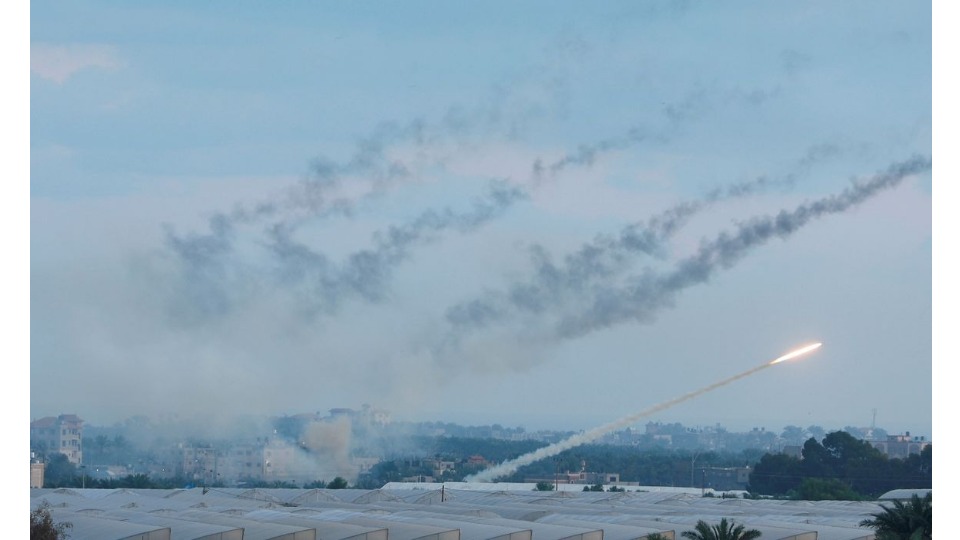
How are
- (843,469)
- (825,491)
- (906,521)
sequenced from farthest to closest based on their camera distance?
(843,469)
(825,491)
(906,521)

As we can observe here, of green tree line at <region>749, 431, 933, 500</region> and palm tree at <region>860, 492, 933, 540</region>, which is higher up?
palm tree at <region>860, 492, 933, 540</region>

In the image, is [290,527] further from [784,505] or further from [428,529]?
[784,505]

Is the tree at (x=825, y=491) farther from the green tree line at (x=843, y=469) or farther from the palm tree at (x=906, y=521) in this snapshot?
the palm tree at (x=906, y=521)

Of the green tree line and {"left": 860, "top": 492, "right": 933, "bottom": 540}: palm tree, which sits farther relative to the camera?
the green tree line

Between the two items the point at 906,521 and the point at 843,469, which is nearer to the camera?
the point at 906,521

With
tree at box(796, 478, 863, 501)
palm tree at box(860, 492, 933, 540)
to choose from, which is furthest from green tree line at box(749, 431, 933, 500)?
palm tree at box(860, 492, 933, 540)

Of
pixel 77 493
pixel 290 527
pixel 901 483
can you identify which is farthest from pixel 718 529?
pixel 901 483

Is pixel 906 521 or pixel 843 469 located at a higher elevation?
pixel 906 521

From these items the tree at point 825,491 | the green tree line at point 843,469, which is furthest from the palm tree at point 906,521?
the green tree line at point 843,469

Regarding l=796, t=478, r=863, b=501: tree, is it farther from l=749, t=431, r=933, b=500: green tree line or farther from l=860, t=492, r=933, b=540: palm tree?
l=860, t=492, r=933, b=540: palm tree

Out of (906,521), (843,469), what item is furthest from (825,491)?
(906,521)

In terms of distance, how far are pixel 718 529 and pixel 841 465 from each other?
108138mm

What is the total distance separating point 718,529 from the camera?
53438mm

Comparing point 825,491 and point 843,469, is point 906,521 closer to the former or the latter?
point 825,491
